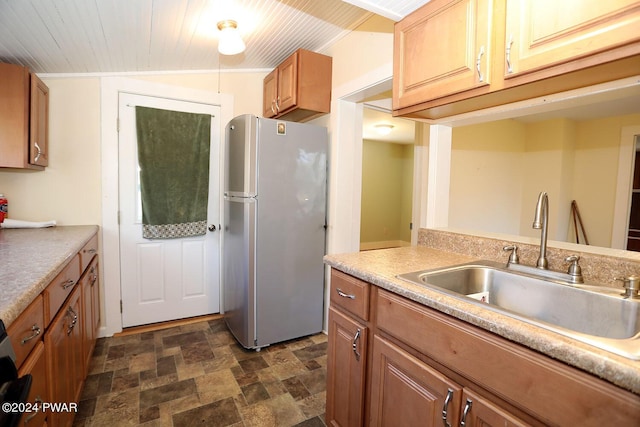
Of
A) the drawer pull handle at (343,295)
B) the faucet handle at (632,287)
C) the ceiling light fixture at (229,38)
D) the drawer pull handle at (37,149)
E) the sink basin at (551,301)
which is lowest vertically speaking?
the drawer pull handle at (343,295)

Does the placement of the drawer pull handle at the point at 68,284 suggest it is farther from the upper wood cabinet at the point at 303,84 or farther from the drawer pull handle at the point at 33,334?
the upper wood cabinet at the point at 303,84

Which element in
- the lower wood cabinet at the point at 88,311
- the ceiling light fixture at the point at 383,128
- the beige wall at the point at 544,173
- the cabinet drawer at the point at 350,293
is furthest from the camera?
the ceiling light fixture at the point at 383,128

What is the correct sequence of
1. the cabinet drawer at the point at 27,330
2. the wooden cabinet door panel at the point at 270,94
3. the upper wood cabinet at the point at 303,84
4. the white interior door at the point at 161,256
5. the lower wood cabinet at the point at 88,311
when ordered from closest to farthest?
1. the cabinet drawer at the point at 27,330
2. the lower wood cabinet at the point at 88,311
3. the upper wood cabinet at the point at 303,84
4. the white interior door at the point at 161,256
5. the wooden cabinet door panel at the point at 270,94

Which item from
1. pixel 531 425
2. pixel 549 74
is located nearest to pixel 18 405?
pixel 531 425

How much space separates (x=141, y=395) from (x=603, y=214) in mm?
5014

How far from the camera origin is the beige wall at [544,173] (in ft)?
11.5

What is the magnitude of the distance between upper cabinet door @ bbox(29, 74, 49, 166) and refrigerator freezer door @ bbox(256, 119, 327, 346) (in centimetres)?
146

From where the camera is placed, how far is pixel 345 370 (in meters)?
1.38

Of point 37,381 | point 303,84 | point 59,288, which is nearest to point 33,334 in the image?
point 37,381

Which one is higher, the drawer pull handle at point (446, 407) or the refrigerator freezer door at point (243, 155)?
the refrigerator freezer door at point (243, 155)

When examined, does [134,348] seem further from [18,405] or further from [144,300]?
[18,405]

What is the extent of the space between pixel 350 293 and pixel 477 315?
0.60 meters

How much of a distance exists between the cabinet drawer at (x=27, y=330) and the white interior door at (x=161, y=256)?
1662 millimetres

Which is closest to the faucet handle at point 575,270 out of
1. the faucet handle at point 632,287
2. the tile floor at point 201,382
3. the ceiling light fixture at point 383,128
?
the faucet handle at point 632,287
